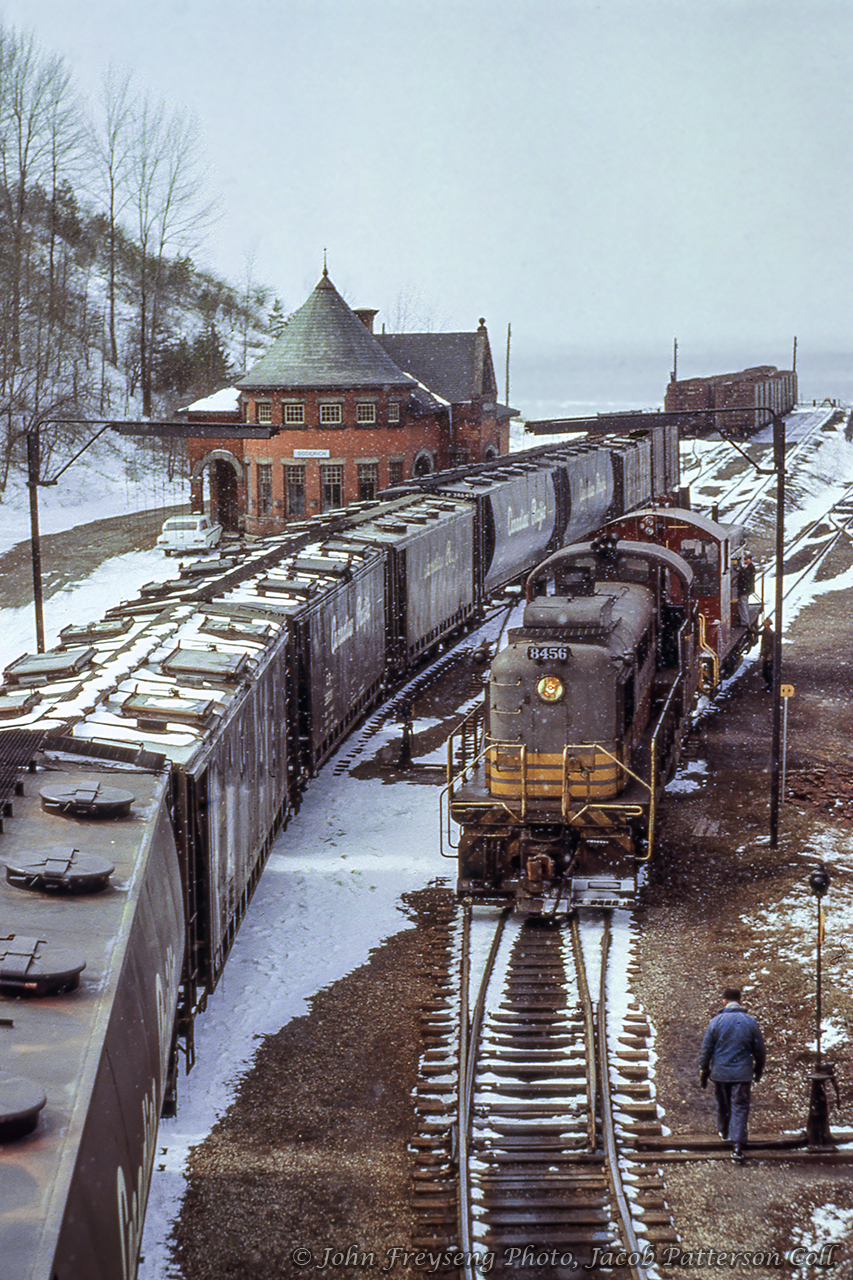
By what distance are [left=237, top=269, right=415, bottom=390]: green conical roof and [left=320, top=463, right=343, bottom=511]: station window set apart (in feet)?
10.7

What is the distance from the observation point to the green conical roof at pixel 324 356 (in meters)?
49.2

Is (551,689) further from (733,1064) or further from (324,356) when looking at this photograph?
(324,356)

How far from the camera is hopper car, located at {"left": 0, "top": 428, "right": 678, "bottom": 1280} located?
6121 mm

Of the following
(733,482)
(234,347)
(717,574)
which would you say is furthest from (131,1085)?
(234,347)

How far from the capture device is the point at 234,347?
8719 cm

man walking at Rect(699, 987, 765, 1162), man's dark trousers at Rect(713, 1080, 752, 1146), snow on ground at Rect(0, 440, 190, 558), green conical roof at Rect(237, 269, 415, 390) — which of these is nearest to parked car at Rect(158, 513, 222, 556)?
snow on ground at Rect(0, 440, 190, 558)

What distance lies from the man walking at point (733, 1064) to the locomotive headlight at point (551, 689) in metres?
5.41

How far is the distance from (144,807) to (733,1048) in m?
5.73

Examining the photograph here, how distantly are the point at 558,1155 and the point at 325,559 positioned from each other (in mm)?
14557

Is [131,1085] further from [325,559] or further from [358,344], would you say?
[358,344]

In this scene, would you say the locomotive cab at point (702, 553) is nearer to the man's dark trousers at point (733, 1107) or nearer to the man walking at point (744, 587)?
the man walking at point (744, 587)

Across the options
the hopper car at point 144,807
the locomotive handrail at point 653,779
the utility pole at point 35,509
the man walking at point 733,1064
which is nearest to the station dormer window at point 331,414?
the hopper car at point 144,807

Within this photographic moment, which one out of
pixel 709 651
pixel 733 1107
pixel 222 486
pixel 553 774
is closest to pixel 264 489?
pixel 222 486

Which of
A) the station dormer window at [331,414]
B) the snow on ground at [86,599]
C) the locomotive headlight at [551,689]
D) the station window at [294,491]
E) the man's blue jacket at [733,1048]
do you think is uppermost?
the station dormer window at [331,414]
